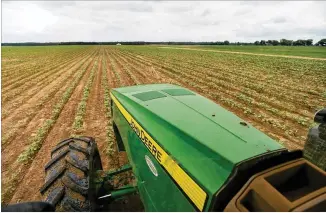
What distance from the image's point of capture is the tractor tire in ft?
8.75

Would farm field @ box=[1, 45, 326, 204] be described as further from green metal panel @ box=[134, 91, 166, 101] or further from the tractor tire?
green metal panel @ box=[134, 91, 166, 101]

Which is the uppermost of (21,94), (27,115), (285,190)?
(285,190)

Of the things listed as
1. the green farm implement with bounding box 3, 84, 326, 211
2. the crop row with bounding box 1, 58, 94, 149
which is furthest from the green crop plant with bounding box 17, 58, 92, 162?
the green farm implement with bounding box 3, 84, 326, 211

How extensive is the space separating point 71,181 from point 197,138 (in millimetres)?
1505

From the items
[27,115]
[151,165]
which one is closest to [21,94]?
[27,115]

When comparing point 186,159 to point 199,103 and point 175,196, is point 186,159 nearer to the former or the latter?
point 175,196

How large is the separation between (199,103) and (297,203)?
1868mm

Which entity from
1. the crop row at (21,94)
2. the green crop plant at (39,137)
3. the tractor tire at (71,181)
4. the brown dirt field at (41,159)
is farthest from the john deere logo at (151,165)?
the crop row at (21,94)

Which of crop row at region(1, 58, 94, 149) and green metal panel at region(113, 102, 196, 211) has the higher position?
green metal panel at region(113, 102, 196, 211)

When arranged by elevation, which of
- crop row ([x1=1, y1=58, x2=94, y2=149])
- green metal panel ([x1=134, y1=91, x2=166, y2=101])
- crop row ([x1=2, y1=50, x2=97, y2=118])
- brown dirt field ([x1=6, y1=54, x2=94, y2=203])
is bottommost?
crop row ([x1=2, y1=50, x2=97, y2=118])

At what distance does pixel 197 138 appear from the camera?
6.73ft

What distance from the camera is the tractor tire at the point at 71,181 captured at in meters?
2.67

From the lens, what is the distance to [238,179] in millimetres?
1600

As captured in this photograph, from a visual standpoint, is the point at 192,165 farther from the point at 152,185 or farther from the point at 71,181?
the point at 71,181
